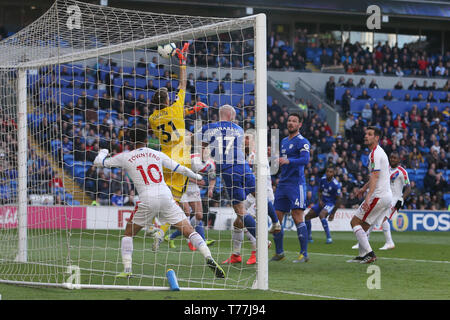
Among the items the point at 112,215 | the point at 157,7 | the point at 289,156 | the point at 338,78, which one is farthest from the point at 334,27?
the point at 289,156

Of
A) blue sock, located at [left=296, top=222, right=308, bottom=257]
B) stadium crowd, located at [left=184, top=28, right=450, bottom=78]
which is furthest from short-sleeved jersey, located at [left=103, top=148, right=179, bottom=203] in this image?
stadium crowd, located at [left=184, top=28, right=450, bottom=78]

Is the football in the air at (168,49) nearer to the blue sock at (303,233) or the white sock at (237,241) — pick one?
the white sock at (237,241)

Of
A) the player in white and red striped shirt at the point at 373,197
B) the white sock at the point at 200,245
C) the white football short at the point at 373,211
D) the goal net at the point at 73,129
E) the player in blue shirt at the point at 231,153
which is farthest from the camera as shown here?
the white football short at the point at 373,211

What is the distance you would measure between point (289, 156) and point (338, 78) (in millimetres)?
23242

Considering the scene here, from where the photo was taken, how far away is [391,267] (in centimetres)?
1005

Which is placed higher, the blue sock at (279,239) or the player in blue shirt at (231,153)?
the player in blue shirt at (231,153)

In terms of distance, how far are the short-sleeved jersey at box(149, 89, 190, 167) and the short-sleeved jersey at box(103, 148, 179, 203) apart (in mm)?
1934

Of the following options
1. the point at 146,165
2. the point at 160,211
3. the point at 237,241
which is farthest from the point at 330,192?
the point at 146,165

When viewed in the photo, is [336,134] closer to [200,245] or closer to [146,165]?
[146,165]

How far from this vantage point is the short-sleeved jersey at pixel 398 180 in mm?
14859

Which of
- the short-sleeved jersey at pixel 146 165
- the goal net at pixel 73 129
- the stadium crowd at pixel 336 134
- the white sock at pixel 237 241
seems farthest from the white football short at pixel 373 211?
the stadium crowd at pixel 336 134

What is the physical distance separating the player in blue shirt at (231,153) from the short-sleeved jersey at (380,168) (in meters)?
2.06

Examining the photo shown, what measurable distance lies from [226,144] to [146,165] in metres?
1.76

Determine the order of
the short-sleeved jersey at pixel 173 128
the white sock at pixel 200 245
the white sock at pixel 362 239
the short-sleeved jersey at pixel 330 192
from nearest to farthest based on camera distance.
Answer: the white sock at pixel 200 245, the short-sleeved jersey at pixel 173 128, the white sock at pixel 362 239, the short-sleeved jersey at pixel 330 192
